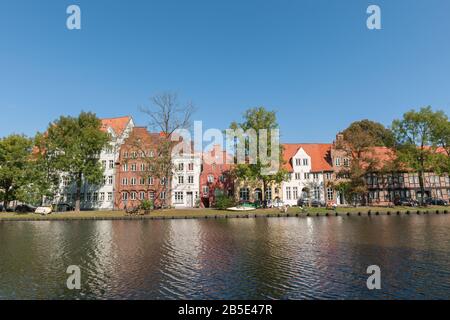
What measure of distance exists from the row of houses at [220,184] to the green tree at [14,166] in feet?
42.3

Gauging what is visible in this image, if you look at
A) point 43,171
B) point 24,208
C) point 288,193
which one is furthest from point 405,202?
point 24,208

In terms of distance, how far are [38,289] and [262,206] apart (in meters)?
52.7

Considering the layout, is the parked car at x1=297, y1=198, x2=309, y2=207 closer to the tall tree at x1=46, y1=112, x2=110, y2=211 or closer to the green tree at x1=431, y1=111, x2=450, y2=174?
the green tree at x1=431, y1=111, x2=450, y2=174

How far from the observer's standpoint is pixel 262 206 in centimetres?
6494

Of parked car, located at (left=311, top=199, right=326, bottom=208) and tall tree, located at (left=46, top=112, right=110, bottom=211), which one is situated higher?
tall tree, located at (left=46, top=112, right=110, bottom=211)

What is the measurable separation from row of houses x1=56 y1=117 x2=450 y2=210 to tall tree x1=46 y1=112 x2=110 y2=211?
5.34 meters

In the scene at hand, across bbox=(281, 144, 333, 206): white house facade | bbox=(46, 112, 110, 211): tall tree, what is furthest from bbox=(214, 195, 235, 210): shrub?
bbox=(46, 112, 110, 211): tall tree

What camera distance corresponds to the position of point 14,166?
206 feet

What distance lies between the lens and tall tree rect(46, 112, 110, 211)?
64.0 m

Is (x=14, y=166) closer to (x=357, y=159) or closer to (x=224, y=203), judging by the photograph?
(x=224, y=203)

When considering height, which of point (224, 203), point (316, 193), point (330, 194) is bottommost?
point (224, 203)

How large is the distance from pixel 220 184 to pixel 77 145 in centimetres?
3216

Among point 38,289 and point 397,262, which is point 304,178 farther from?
point 38,289
